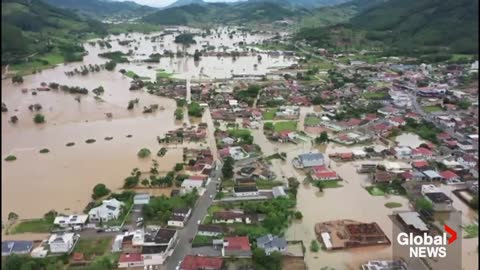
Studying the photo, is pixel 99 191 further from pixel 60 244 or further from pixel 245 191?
pixel 245 191

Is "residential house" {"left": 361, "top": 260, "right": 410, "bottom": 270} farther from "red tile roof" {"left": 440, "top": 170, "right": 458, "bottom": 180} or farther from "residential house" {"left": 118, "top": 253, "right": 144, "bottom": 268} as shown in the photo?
"red tile roof" {"left": 440, "top": 170, "right": 458, "bottom": 180}

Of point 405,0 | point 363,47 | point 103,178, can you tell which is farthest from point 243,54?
point 103,178

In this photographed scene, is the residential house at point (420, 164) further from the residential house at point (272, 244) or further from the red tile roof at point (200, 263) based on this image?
the red tile roof at point (200, 263)

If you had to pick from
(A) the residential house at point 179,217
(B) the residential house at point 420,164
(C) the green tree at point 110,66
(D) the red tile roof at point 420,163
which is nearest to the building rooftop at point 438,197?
(B) the residential house at point 420,164

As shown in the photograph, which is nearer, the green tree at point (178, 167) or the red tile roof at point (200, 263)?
the red tile roof at point (200, 263)

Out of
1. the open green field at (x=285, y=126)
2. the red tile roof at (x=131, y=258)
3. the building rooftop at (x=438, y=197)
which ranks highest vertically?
the open green field at (x=285, y=126)

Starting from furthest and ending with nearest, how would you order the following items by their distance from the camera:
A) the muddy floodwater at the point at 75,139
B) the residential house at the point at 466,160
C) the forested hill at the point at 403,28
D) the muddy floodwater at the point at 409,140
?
the forested hill at the point at 403,28 < the muddy floodwater at the point at 409,140 < the residential house at the point at 466,160 < the muddy floodwater at the point at 75,139
